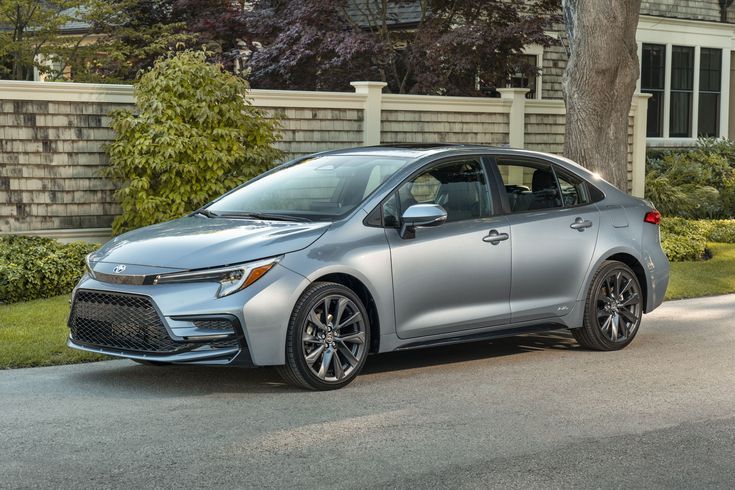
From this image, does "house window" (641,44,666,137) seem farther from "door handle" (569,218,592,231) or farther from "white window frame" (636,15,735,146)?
"door handle" (569,218,592,231)

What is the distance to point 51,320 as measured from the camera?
10938 millimetres

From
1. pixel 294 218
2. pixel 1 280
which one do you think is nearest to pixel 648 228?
pixel 294 218

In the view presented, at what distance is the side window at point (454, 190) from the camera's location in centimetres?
873

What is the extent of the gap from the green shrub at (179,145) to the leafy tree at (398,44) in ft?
21.4

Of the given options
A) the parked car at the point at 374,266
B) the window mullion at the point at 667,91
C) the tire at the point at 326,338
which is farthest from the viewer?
the window mullion at the point at 667,91

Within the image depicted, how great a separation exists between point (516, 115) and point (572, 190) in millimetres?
9801

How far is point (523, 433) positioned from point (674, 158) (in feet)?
63.1

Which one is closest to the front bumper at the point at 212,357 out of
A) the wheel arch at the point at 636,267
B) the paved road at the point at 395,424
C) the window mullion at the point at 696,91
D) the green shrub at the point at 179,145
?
the paved road at the point at 395,424

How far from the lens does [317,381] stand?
7879 mm

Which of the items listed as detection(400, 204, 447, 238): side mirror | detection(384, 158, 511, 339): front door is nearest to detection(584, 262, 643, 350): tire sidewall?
detection(384, 158, 511, 339): front door

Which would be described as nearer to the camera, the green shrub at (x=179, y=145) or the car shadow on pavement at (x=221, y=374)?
the car shadow on pavement at (x=221, y=374)

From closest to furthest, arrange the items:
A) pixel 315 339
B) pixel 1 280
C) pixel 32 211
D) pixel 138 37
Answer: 1. pixel 315 339
2. pixel 1 280
3. pixel 32 211
4. pixel 138 37

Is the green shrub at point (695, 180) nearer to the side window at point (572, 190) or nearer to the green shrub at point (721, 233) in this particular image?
the green shrub at point (721, 233)

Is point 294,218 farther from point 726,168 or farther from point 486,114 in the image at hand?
point 726,168
